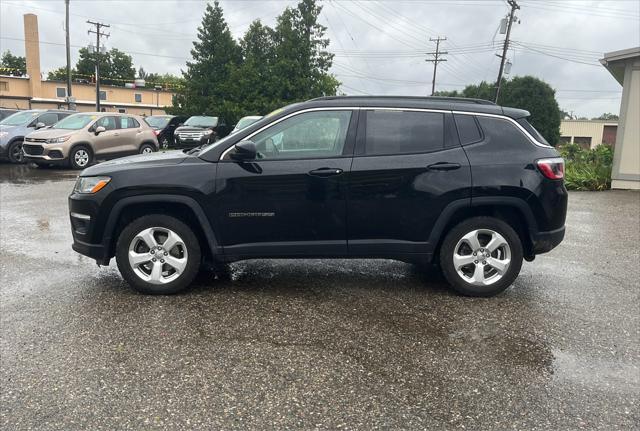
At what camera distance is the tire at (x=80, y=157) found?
48.1 feet

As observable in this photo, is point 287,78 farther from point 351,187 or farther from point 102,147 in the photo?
point 351,187

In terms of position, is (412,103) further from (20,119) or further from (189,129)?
(189,129)

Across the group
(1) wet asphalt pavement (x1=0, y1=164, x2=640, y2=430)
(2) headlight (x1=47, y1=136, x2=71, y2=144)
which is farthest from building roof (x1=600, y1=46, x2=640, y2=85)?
(2) headlight (x1=47, y1=136, x2=71, y2=144)

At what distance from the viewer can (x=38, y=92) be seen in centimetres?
5441

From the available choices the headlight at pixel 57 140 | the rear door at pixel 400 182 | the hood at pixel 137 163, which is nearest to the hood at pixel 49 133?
the headlight at pixel 57 140

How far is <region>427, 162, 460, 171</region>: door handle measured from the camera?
14.9 feet

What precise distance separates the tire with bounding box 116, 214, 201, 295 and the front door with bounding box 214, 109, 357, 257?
0.34 meters

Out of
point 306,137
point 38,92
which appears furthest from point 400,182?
point 38,92

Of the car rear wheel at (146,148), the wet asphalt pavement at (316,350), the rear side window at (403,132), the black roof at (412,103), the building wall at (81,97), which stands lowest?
the wet asphalt pavement at (316,350)

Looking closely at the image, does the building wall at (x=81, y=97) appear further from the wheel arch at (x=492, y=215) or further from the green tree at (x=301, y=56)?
the wheel arch at (x=492, y=215)

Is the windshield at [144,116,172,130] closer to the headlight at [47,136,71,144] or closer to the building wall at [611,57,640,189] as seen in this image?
the headlight at [47,136,71,144]

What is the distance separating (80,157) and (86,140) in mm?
547

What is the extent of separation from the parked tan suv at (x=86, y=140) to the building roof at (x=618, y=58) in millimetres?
13314

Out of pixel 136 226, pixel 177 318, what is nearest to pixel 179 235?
pixel 136 226
